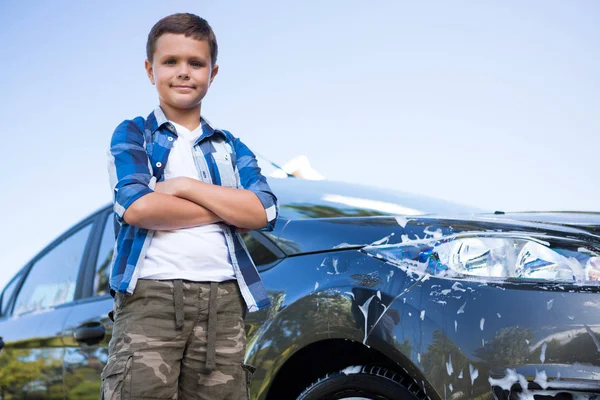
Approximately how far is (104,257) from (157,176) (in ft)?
5.89

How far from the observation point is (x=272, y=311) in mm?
2498

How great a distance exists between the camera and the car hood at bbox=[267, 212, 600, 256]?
7.46ft

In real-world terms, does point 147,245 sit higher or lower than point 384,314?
higher

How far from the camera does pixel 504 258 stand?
2168 mm

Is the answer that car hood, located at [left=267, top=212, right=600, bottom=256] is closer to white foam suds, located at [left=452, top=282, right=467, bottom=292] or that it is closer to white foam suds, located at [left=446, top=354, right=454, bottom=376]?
white foam suds, located at [left=452, top=282, right=467, bottom=292]

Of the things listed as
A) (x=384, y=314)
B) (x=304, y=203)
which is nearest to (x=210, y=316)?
(x=384, y=314)

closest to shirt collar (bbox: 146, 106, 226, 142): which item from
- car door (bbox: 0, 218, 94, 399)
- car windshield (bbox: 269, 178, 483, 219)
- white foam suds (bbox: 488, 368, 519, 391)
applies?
car windshield (bbox: 269, 178, 483, 219)

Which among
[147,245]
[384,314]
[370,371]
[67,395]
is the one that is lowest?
[67,395]

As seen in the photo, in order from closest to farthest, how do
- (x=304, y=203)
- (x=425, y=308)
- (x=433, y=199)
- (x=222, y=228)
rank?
(x=222, y=228), (x=425, y=308), (x=304, y=203), (x=433, y=199)

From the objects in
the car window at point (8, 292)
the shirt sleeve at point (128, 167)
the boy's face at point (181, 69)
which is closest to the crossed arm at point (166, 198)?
the shirt sleeve at point (128, 167)

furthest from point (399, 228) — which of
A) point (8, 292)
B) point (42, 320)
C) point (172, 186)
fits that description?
point (8, 292)

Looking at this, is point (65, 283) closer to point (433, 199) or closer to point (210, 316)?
point (433, 199)

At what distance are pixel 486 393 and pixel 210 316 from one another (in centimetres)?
80

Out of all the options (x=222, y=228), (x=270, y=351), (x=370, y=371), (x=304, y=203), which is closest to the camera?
(x=222, y=228)
